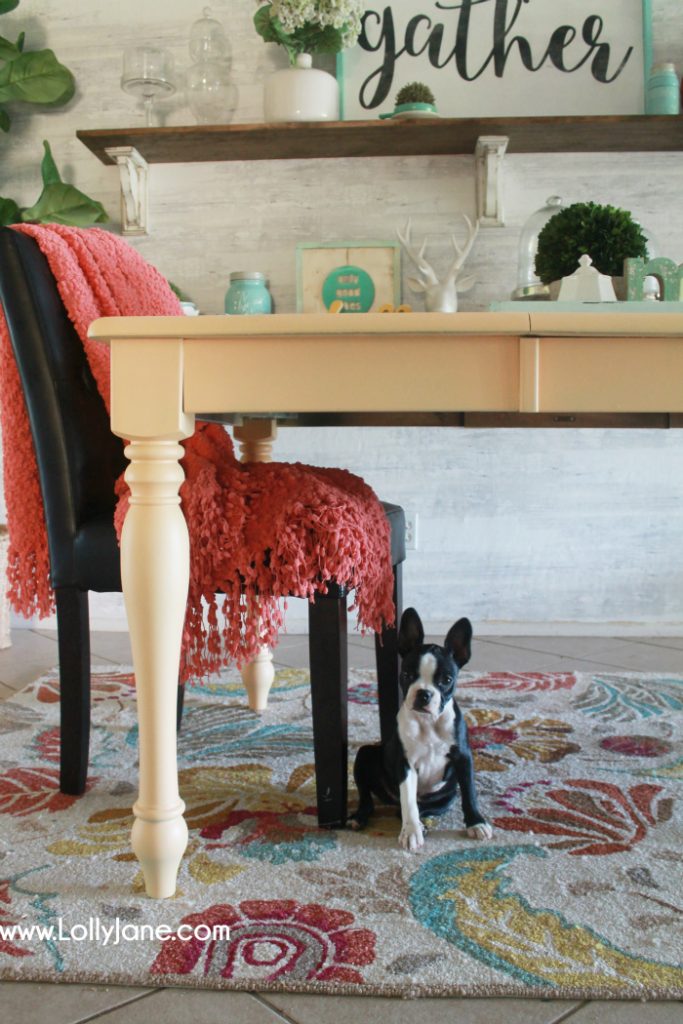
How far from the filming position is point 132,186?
2889 mm

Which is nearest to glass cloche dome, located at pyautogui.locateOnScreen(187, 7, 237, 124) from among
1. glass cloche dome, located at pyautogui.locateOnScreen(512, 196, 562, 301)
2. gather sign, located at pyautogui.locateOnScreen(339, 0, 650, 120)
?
gather sign, located at pyautogui.locateOnScreen(339, 0, 650, 120)

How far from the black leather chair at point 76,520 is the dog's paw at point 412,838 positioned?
0.11 meters

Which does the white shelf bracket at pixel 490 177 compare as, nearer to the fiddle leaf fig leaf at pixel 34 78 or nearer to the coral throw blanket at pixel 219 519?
the fiddle leaf fig leaf at pixel 34 78

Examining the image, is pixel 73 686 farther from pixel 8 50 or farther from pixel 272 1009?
pixel 8 50

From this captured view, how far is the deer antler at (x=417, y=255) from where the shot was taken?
2723mm

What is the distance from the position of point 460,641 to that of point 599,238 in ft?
2.42

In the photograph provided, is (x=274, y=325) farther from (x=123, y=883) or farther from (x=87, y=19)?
(x=87, y=19)

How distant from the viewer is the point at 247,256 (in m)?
2.97

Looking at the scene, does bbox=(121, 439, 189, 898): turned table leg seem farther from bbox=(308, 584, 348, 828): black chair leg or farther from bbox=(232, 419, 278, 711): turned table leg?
bbox=(232, 419, 278, 711): turned table leg

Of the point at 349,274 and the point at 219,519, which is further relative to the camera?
the point at 349,274

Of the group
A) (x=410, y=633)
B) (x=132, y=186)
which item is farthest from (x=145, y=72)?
(x=410, y=633)

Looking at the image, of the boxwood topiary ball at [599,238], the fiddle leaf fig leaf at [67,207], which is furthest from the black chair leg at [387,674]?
the fiddle leaf fig leaf at [67,207]

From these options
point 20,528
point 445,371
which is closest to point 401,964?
point 445,371

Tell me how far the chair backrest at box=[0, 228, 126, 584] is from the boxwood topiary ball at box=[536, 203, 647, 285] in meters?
0.85
